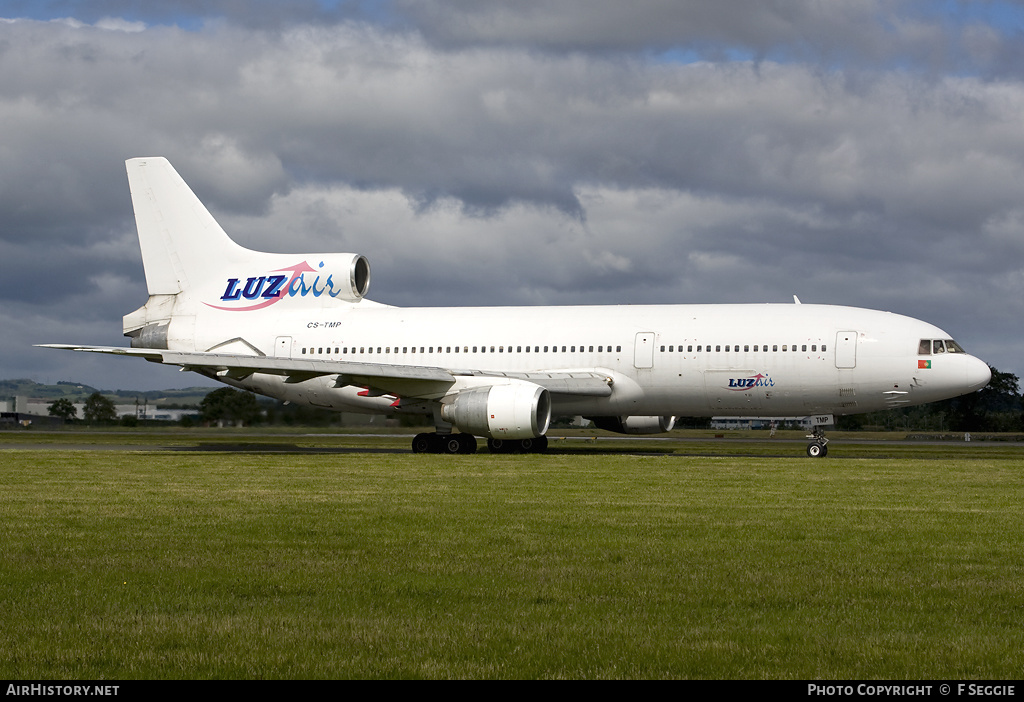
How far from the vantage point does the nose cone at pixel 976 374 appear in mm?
26031

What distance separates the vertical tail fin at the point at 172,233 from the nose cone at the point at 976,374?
22.3m

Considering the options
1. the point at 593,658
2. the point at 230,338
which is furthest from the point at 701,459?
the point at 593,658

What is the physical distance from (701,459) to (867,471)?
4561mm

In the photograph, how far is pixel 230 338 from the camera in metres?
32.5

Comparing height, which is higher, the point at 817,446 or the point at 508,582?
the point at 817,446

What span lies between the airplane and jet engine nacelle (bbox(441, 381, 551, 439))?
41 millimetres

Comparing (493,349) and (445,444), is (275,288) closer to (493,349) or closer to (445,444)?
(493,349)

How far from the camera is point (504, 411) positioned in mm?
26094

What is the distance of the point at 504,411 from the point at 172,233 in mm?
14575

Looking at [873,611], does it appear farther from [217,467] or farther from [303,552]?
[217,467]

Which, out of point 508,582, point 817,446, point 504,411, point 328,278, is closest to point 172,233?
point 328,278

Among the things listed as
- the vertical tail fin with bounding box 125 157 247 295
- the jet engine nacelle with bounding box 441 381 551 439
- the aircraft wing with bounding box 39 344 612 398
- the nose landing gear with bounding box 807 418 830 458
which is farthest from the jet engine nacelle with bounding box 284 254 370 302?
the nose landing gear with bounding box 807 418 830 458

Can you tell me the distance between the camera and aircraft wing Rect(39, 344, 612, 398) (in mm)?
27250

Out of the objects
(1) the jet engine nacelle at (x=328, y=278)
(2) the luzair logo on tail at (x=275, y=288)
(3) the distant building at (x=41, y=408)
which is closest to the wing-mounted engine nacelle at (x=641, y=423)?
(1) the jet engine nacelle at (x=328, y=278)
